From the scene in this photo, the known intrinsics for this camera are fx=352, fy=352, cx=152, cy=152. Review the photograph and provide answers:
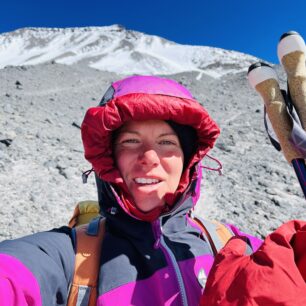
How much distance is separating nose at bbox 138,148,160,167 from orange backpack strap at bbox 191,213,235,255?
1.56 ft

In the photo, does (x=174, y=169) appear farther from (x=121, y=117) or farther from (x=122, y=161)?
(x=121, y=117)

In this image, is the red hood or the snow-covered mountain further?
the snow-covered mountain

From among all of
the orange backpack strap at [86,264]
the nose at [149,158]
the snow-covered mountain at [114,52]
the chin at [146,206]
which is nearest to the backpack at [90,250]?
the orange backpack strap at [86,264]

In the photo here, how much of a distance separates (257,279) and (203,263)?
0.70 meters

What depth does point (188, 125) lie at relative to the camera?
2047mm

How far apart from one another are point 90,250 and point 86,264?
76 mm

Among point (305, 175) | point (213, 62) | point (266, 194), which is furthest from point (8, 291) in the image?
point (213, 62)

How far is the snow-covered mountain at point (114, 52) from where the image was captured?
40469 millimetres

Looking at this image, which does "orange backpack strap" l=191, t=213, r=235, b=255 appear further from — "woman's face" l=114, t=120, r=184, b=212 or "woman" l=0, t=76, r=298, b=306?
"woman's face" l=114, t=120, r=184, b=212

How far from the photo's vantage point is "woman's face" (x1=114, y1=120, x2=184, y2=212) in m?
1.77

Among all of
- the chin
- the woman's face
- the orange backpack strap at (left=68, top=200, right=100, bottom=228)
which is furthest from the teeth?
the orange backpack strap at (left=68, top=200, right=100, bottom=228)

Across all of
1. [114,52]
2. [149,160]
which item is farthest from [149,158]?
[114,52]

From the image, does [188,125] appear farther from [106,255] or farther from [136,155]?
[106,255]

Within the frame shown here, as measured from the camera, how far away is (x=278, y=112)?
1372 mm
